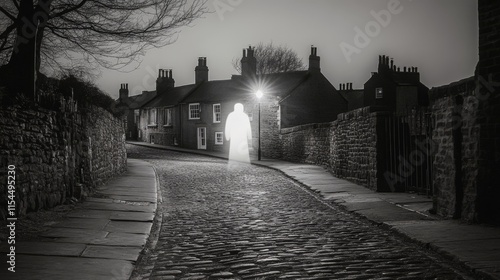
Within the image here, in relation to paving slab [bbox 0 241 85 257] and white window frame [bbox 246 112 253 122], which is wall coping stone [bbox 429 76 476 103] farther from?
white window frame [bbox 246 112 253 122]

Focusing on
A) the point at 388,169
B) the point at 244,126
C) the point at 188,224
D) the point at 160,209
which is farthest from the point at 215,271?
the point at 244,126

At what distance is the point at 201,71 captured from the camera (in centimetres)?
4731

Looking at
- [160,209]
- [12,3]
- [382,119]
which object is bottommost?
[160,209]

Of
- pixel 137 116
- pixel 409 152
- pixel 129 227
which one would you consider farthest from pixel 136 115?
pixel 129 227

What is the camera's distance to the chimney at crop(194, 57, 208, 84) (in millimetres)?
47188

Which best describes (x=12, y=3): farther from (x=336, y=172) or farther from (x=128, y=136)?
(x=128, y=136)

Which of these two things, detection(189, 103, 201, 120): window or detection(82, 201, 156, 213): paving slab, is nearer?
detection(82, 201, 156, 213): paving slab

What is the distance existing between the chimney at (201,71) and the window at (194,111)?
4152 mm

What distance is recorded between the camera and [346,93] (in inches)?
2232

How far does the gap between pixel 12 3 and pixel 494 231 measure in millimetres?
13504

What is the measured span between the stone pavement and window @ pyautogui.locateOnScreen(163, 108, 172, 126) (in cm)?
3926

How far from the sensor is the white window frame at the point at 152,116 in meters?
51.6

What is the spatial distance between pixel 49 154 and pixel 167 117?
4141cm

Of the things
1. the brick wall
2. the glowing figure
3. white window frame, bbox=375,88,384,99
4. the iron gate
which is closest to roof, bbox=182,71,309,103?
the glowing figure
